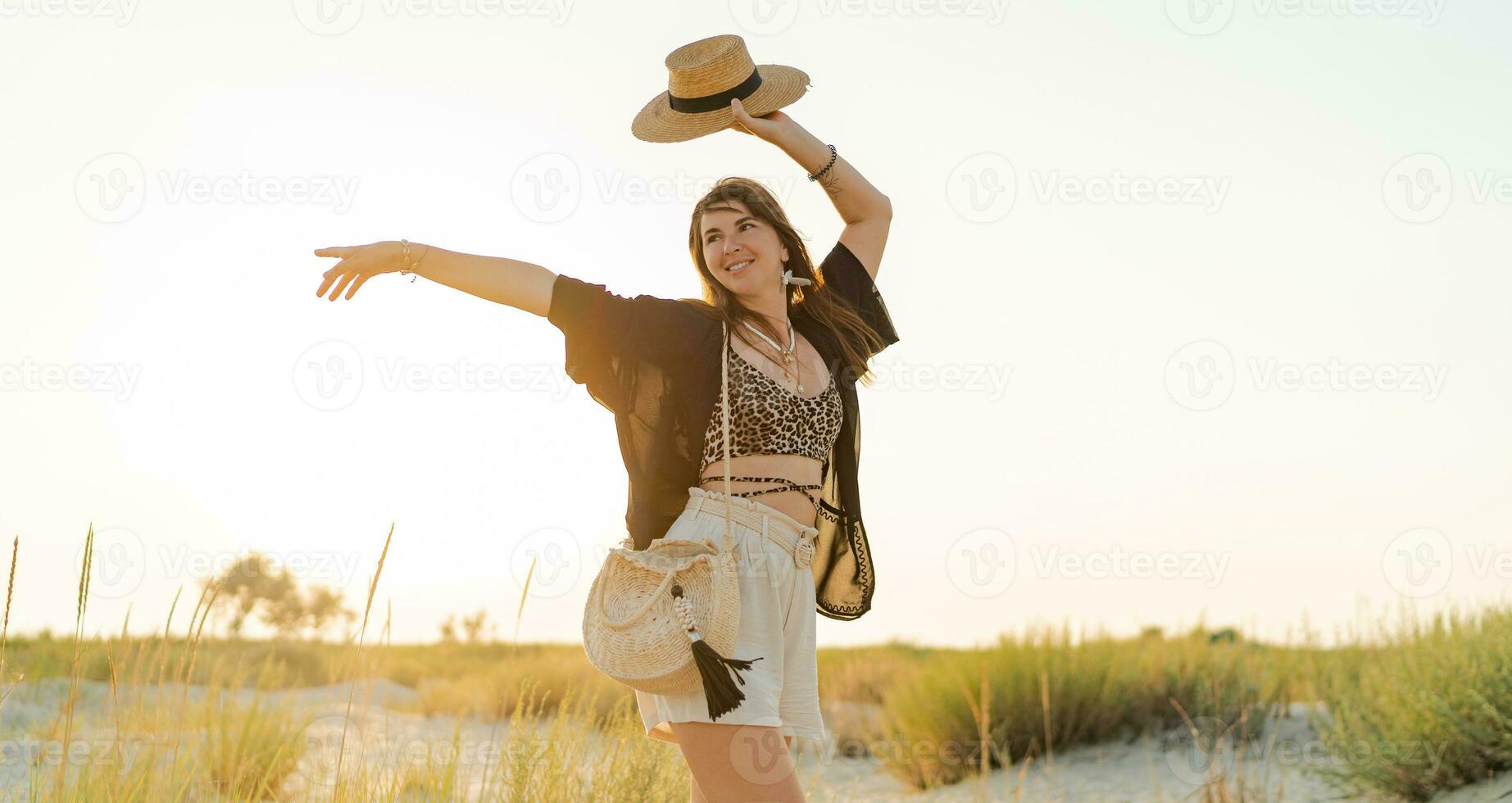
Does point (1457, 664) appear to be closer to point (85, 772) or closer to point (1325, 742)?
point (1325, 742)

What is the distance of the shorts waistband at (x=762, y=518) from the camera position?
278 centimetres

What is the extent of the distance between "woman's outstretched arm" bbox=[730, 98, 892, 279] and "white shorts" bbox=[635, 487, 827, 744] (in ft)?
3.62

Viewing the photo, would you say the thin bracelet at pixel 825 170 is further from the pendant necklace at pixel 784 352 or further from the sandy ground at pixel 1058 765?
the sandy ground at pixel 1058 765

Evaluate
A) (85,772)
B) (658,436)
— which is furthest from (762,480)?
(85,772)

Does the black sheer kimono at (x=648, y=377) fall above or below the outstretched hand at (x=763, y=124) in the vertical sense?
below

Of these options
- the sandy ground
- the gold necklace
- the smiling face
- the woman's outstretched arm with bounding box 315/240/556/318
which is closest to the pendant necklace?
the gold necklace

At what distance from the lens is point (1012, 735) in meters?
7.90

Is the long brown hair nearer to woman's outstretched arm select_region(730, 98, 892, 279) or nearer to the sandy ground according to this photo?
woman's outstretched arm select_region(730, 98, 892, 279)

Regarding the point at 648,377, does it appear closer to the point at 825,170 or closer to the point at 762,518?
the point at 762,518

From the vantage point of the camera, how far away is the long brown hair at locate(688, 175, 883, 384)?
312 centimetres

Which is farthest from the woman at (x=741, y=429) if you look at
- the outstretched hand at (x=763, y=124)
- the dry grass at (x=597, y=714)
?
the dry grass at (x=597, y=714)

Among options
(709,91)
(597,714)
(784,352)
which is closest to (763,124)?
(709,91)

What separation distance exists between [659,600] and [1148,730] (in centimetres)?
638

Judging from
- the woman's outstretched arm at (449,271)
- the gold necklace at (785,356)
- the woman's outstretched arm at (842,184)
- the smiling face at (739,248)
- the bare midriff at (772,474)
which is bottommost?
the bare midriff at (772,474)
